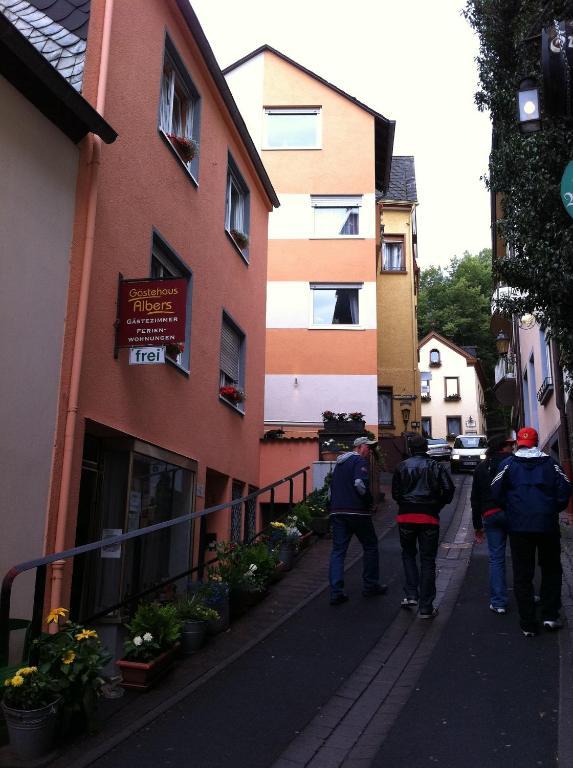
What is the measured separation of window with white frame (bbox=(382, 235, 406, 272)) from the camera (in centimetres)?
3088

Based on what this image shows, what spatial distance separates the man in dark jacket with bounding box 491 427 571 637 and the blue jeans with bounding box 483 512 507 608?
77cm

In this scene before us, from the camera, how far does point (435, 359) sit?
5578cm

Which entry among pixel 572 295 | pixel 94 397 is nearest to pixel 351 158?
pixel 572 295

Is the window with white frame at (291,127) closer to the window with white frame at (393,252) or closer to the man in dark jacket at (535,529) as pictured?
the window with white frame at (393,252)

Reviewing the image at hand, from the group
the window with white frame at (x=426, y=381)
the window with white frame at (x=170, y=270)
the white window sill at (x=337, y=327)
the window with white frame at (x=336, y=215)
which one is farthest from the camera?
the window with white frame at (x=426, y=381)

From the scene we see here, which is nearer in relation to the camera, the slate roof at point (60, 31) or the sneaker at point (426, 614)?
the sneaker at point (426, 614)

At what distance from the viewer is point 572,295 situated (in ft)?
29.0

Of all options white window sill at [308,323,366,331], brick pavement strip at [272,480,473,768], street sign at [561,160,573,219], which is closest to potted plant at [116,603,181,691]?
brick pavement strip at [272,480,473,768]

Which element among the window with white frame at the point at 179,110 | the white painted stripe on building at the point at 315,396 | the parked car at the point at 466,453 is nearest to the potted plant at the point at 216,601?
the window with white frame at the point at 179,110

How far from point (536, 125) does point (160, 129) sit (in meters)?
4.86

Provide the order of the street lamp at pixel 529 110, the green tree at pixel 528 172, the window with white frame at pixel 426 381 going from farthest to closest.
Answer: the window with white frame at pixel 426 381, the green tree at pixel 528 172, the street lamp at pixel 529 110

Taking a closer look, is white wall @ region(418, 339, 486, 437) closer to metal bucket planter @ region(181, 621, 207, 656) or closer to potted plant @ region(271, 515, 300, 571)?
potted plant @ region(271, 515, 300, 571)

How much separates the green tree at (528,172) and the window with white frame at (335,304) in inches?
436

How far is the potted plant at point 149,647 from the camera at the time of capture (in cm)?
595
